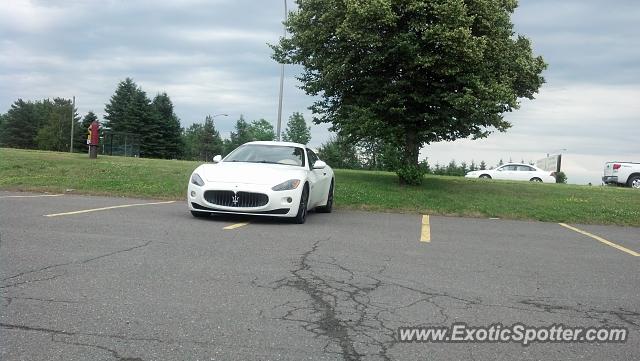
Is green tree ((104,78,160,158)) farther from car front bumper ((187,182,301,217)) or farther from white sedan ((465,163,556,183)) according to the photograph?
car front bumper ((187,182,301,217))

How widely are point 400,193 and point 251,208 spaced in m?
7.81

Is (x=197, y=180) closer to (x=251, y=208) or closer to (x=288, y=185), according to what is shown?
(x=251, y=208)

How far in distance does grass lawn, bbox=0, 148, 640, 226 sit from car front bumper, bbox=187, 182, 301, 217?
5.24 meters

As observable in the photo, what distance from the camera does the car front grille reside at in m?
9.42


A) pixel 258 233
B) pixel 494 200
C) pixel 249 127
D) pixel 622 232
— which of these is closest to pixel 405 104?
pixel 494 200

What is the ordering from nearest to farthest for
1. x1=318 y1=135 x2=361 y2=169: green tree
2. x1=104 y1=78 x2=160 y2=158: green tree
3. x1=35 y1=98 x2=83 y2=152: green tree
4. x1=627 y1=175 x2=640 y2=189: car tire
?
x1=627 y1=175 x2=640 y2=189: car tire, x1=104 y1=78 x2=160 y2=158: green tree, x1=318 y1=135 x2=361 y2=169: green tree, x1=35 y1=98 x2=83 y2=152: green tree

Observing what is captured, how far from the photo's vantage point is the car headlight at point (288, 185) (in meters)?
9.53

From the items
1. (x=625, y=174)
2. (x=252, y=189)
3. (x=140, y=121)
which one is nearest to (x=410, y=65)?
(x=252, y=189)

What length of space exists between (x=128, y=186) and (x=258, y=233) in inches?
334

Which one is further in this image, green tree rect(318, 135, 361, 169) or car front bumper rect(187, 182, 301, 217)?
green tree rect(318, 135, 361, 169)

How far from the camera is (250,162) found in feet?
35.2

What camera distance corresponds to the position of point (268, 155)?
1109cm

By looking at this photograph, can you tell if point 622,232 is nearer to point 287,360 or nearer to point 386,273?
point 386,273

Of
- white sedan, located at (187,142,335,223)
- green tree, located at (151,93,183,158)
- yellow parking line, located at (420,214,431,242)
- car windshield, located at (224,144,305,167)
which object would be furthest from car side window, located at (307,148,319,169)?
green tree, located at (151,93,183,158)
